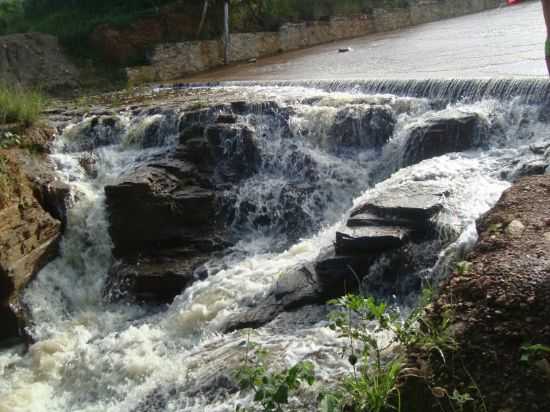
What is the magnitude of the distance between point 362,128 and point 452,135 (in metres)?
1.31

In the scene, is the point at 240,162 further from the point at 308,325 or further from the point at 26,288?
the point at 308,325

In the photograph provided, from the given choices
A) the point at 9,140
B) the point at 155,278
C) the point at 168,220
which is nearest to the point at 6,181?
the point at 9,140

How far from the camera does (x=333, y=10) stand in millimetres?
21203

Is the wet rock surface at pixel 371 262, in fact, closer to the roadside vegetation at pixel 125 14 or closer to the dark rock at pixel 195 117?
the dark rock at pixel 195 117

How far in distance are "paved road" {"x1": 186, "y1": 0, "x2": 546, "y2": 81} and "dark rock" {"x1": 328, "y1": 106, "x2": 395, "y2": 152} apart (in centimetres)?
213

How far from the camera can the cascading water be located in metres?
4.40

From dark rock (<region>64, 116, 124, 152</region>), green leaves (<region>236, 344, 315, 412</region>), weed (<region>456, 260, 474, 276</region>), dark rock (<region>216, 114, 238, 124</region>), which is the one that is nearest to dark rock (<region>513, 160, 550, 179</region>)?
weed (<region>456, 260, 474, 276</region>)

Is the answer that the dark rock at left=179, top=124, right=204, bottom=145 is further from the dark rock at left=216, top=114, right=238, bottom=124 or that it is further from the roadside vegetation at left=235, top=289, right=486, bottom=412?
the roadside vegetation at left=235, top=289, right=486, bottom=412

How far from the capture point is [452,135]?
6.70 meters

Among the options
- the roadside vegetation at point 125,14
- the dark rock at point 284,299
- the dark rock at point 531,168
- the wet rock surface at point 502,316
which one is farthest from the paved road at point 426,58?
the wet rock surface at point 502,316

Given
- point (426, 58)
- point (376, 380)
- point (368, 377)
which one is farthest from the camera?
point (426, 58)

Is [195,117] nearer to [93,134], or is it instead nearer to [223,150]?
[223,150]

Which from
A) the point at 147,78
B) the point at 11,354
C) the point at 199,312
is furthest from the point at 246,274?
the point at 147,78

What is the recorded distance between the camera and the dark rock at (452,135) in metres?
6.68
